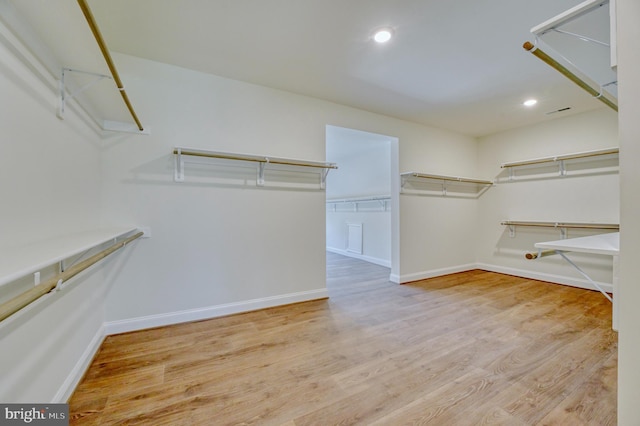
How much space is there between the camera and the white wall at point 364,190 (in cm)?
473

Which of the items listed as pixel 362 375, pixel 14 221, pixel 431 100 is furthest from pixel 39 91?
pixel 431 100

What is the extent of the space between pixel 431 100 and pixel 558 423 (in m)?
3.01

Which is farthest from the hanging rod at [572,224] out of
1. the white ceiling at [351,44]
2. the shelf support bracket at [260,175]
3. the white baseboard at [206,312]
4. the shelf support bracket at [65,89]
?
the shelf support bracket at [65,89]

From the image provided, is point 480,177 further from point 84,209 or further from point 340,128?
point 84,209

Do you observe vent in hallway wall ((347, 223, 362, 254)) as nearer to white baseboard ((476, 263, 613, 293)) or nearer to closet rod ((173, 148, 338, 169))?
white baseboard ((476, 263, 613, 293))

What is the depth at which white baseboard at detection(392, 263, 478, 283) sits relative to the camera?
3.68m

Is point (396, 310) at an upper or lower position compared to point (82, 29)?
lower

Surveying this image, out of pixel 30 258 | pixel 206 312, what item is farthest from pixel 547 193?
pixel 30 258

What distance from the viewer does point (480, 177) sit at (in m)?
4.53

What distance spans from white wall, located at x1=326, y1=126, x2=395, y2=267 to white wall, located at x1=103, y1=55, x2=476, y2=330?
1.26 meters

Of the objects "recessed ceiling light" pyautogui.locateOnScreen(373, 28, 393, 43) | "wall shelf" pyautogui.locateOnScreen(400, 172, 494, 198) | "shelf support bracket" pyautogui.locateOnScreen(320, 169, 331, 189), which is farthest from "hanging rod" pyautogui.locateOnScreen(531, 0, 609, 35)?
"wall shelf" pyautogui.locateOnScreen(400, 172, 494, 198)

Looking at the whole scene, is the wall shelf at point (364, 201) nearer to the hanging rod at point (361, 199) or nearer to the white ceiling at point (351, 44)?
the hanging rod at point (361, 199)
